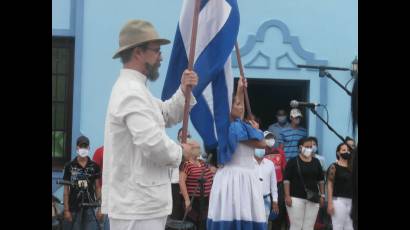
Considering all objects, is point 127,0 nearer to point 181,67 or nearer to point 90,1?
point 90,1

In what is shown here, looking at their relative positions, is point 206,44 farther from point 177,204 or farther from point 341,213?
point 341,213

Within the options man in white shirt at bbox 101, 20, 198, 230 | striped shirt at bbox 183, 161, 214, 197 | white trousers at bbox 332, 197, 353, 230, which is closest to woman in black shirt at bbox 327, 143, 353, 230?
white trousers at bbox 332, 197, 353, 230

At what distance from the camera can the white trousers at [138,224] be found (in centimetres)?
379

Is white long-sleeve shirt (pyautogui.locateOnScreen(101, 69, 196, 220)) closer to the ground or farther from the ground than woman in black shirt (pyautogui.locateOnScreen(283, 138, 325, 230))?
farther from the ground

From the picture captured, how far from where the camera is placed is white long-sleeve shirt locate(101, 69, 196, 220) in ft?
12.2

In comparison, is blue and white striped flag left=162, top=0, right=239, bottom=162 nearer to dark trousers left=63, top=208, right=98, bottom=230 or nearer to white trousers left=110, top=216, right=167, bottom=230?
white trousers left=110, top=216, right=167, bottom=230

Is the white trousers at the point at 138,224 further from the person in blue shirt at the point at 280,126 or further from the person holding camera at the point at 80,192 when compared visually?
the person in blue shirt at the point at 280,126

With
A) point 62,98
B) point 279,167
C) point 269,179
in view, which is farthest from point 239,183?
point 62,98

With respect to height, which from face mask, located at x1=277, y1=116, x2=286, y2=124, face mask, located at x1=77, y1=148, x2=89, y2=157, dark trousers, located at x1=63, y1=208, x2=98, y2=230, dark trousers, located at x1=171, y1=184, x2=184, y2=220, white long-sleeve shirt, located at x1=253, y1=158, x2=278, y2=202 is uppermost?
face mask, located at x1=277, y1=116, x2=286, y2=124

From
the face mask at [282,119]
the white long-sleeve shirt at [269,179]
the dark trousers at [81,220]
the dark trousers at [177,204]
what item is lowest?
the dark trousers at [81,220]

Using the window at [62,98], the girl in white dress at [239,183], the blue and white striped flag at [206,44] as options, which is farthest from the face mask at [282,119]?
the blue and white striped flag at [206,44]

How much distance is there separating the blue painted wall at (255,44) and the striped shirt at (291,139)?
515 millimetres

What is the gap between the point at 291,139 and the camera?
9.88m

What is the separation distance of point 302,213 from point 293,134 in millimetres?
1618
